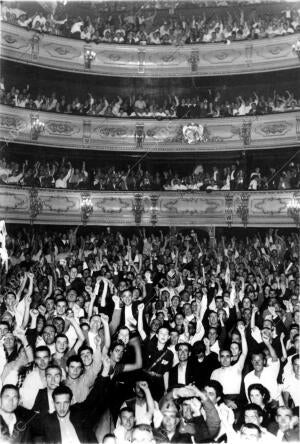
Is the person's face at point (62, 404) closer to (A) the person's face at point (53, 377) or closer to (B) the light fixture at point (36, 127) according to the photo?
(A) the person's face at point (53, 377)

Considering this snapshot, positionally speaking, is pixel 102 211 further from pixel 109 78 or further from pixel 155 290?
pixel 155 290

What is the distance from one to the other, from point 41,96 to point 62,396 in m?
17.3

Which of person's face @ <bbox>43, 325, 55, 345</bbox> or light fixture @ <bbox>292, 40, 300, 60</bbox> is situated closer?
person's face @ <bbox>43, 325, 55, 345</bbox>

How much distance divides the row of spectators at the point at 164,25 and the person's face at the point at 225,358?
16822 mm

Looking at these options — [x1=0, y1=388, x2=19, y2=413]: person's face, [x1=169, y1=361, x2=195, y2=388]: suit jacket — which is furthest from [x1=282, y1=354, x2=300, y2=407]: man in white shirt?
[x1=0, y1=388, x2=19, y2=413]: person's face

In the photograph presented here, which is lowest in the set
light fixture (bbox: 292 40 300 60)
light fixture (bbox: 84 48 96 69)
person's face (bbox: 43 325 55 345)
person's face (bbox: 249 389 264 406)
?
person's face (bbox: 249 389 264 406)

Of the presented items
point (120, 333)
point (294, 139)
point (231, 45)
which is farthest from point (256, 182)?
point (120, 333)

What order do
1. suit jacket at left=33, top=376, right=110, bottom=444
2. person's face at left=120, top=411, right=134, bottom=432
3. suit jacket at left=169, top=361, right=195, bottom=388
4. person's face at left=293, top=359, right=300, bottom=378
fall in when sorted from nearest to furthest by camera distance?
suit jacket at left=33, top=376, right=110, bottom=444, person's face at left=120, top=411, right=134, bottom=432, person's face at left=293, top=359, right=300, bottom=378, suit jacket at left=169, top=361, right=195, bottom=388

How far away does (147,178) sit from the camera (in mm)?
20734

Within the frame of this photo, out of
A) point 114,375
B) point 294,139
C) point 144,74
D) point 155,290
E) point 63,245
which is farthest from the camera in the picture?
point 144,74

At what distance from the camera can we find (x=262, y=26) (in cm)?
2064

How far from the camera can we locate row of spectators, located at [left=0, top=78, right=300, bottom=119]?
20250 millimetres

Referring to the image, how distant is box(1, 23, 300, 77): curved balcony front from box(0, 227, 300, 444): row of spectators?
38.1ft

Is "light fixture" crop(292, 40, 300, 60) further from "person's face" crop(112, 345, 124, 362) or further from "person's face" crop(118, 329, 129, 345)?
"person's face" crop(112, 345, 124, 362)
